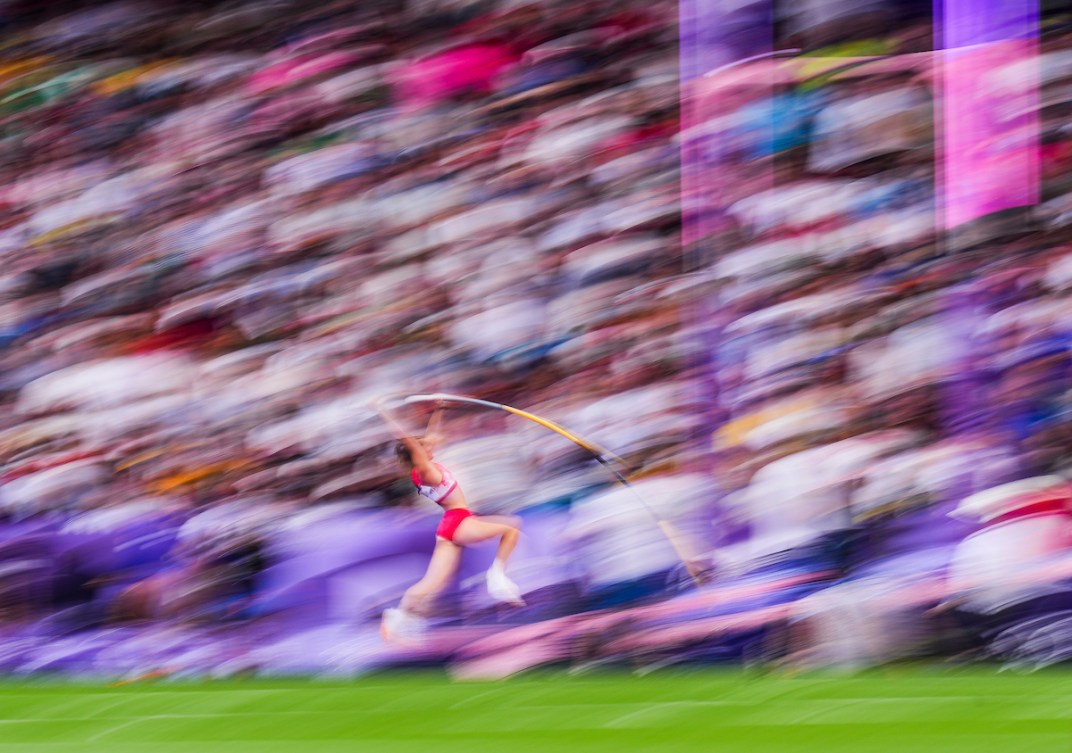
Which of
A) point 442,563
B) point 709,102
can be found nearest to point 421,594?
point 442,563

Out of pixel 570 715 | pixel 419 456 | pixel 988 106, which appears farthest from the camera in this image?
pixel 419 456

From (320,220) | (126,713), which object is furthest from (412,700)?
(320,220)

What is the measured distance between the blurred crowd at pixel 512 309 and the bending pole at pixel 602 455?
0.07 ft

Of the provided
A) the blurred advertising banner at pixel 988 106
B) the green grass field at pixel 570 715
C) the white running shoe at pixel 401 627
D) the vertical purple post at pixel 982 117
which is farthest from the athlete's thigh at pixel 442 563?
the blurred advertising banner at pixel 988 106

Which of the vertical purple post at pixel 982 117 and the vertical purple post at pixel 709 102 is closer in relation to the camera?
the vertical purple post at pixel 982 117

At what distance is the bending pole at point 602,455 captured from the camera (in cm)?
329

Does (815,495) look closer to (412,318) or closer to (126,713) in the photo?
(412,318)

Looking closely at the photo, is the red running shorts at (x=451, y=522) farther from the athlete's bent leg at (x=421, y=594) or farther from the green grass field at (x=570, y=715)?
the green grass field at (x=570, y=715)

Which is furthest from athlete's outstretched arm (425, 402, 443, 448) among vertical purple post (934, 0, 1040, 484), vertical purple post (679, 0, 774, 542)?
vertical purple post (934, 0, 1040, 484)

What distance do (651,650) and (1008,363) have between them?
3.67 ft

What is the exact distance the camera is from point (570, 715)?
9.00 ft

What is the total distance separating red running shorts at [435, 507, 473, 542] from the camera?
3.34 metres

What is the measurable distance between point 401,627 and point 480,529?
1.07ft

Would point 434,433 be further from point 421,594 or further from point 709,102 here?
point 709,102
